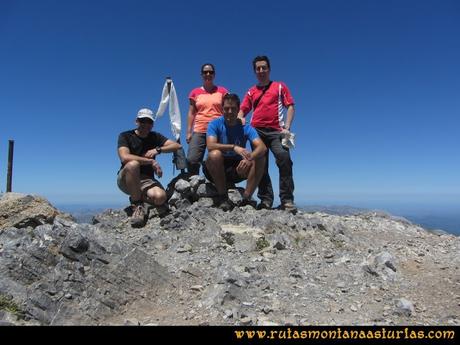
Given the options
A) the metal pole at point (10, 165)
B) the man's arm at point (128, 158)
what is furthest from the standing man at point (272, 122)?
the metal pole at point (10, 165)

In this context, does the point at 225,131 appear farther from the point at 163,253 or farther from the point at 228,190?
the point at 163,253

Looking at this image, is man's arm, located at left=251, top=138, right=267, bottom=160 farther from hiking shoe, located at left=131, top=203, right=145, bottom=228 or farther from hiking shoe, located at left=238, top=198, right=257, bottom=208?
hiking shoe, located at left=131, top=203, right=145, bottom=228

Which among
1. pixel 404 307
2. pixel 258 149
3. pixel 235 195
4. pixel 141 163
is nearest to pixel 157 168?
pixel 141 163

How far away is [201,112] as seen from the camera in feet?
37.2

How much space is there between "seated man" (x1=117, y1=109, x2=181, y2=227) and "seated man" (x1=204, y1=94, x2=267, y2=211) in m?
1.22

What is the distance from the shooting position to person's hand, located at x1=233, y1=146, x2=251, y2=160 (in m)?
9.86

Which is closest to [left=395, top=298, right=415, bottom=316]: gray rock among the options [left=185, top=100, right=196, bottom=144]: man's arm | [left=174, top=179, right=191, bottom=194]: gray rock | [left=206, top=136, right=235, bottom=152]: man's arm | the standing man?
the standing man

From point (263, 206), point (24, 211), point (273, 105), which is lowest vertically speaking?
point (24, 211)

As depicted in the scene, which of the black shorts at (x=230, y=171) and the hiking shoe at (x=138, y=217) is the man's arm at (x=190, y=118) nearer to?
the black shorts at (x=230, y=171)

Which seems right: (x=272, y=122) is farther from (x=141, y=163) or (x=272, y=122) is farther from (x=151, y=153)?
(x=141, y=163)

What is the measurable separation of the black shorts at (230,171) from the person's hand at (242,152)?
721mm

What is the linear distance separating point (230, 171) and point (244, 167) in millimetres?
785

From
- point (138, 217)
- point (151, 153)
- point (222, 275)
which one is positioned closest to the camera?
point (222, 275)

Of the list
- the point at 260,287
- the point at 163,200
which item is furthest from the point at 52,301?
the point at 163,200
